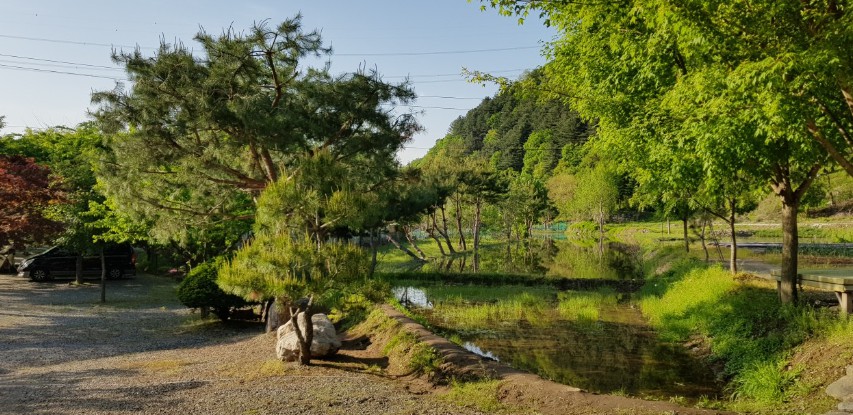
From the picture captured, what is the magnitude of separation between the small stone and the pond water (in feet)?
7.73

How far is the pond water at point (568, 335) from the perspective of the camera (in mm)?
9789

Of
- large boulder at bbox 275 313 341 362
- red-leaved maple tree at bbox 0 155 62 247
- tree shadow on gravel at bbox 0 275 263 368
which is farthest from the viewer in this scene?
red-leaved maple tree at bbox 0 155 62 247

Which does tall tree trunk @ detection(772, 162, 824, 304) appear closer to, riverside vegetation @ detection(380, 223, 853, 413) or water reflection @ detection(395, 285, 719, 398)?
riverside vegetation @ detection(380, 223, 853, 413)

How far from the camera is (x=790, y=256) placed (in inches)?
406

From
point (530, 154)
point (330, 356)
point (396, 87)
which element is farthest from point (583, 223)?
point (330, 356)

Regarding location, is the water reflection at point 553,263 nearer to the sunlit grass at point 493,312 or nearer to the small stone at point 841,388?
the sunlit grass at point 493,312

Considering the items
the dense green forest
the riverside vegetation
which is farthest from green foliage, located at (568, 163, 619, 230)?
the dense green forest

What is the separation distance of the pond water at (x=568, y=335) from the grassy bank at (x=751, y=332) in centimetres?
51

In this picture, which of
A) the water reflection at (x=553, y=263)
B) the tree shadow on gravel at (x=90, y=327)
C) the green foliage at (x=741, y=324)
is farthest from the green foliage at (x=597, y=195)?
the tree shadow on gravel at (x=90, y=327)

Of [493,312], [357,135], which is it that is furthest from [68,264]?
[493,312]

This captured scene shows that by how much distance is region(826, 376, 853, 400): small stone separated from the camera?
6354 millimetres

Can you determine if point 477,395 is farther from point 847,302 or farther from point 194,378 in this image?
point 847,302

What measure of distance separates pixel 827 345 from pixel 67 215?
63.6 feet

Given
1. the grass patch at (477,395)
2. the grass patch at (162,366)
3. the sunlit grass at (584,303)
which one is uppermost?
the grass patch at (477,395)
